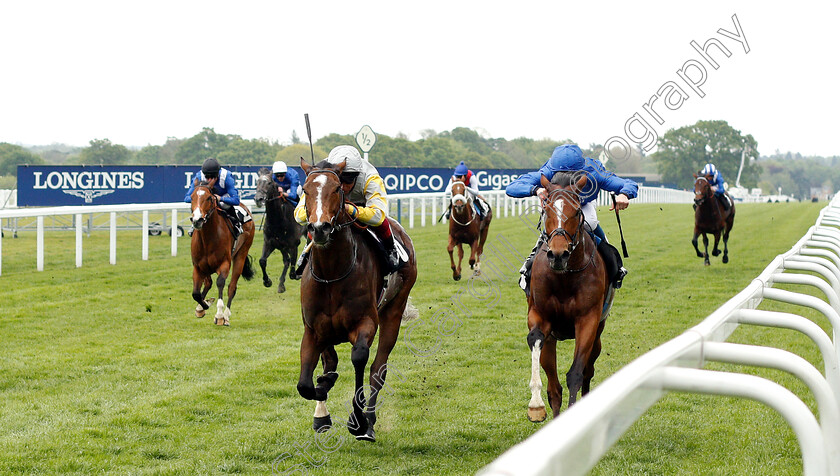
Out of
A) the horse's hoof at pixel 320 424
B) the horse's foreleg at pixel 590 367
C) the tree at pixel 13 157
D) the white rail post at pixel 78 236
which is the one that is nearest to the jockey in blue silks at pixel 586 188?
the horse's foreleg at pixel 590 367

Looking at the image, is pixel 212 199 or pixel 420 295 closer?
pixel 212 199

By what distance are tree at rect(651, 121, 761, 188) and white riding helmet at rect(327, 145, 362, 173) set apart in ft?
197

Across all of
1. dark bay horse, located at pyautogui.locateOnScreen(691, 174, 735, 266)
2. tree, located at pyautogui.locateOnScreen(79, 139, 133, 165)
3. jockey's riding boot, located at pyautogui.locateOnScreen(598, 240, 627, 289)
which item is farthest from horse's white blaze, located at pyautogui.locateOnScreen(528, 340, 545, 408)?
tree, located at pyautogui.locateOnScreen(79, 139, 133, 165)

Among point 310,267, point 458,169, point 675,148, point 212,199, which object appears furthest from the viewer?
point 675,148

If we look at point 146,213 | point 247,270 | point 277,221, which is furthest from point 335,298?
point 146,213

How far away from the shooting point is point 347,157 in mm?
4762

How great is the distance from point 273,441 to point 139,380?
198 centimetres

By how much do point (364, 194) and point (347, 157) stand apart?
1.00ft

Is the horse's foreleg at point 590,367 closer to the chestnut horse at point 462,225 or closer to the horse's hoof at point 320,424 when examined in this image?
the horse's hoof at point 320,424

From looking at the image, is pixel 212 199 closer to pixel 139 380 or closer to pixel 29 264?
pixel 139 380

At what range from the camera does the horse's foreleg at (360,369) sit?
4445mm

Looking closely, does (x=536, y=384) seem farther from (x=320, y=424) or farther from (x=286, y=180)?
(x=286, y=180)

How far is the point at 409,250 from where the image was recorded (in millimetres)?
5613

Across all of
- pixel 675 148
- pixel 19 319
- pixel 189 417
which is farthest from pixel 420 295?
pixel 675 148
